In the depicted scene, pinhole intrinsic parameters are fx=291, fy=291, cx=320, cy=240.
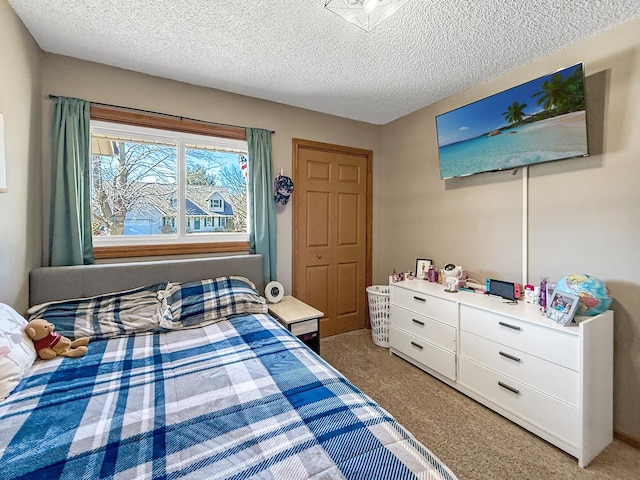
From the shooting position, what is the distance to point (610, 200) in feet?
6.03

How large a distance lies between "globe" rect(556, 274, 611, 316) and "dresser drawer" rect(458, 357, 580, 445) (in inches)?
22.3

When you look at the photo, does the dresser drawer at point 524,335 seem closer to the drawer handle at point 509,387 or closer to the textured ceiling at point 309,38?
the drawer handle at point 509,387

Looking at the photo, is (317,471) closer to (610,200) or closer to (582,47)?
(610,200)

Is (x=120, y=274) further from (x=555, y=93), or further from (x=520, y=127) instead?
(x=555, y=93)

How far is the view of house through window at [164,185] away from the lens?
92.7 inches

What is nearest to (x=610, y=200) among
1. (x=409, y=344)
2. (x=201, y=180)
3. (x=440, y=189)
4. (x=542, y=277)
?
(x=542, y=277)

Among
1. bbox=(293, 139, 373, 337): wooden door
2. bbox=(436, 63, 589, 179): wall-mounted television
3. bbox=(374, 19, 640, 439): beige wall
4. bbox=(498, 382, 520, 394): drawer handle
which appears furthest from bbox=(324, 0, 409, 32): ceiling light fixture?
bbox=(498, 382, 520, 394): drawer handle

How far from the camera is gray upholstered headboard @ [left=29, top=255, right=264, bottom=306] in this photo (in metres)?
1.98

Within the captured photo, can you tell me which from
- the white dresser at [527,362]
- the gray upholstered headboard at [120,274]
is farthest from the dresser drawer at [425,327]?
the gray upholstered headboard at [120,274]

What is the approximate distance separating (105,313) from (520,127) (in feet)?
10.4

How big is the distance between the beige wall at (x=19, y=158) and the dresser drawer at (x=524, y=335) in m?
2.95

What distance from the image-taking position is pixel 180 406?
1169 millimetres

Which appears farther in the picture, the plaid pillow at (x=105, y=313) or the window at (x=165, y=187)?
the window at (x=165, y=187)

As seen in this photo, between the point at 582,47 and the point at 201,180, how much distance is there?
10.0 ft
